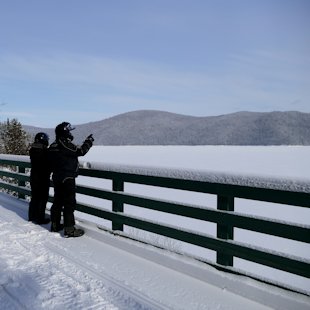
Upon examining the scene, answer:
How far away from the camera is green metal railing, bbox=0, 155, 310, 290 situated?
3873 mm

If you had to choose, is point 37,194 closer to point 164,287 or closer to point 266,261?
point 164,287

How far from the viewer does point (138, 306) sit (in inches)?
149

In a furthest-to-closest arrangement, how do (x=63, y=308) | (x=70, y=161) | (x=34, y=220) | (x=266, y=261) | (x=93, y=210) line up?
(x=34, y=220), (x=93, y=210), (x=70, y=161), (x=266, y=261), (x=63, y=308)

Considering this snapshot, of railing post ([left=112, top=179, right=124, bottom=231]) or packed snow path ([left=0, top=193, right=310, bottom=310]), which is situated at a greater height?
railing post ([left=112, top=179, right=124, bottom=231])

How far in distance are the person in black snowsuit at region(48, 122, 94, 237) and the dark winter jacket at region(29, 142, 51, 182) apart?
1017 millimetres

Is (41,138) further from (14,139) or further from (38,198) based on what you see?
(14,139)

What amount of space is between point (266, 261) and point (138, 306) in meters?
1.31

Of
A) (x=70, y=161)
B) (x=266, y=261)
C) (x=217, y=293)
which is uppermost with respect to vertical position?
(x=70, y=161)

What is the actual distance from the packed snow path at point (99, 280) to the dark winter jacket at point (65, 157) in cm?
98

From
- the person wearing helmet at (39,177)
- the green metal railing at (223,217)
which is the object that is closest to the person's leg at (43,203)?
the person wearing helmet at (39,177)

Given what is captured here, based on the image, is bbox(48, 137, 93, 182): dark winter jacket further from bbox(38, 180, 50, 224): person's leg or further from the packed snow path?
bbox(38, 180, 50, 224): person's leg

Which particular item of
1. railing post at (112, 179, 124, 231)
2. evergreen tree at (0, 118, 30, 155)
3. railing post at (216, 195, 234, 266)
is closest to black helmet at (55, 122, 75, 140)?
railing post at (112, 179, 124, 231)

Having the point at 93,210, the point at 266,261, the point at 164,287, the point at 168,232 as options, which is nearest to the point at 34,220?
the point at 93,210

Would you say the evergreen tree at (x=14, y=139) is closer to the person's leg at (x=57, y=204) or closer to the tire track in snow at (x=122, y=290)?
the person's leg at (x=57, y=204)
